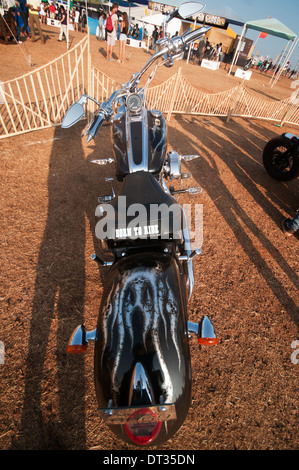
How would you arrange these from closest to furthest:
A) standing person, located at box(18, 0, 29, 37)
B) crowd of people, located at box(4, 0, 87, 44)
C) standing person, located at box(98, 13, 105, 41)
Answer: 1. standing person, located at box(18, 0, 29, 37)
2. crowd of people, located at box(4, 0, 87, 44)
3. standing person, located at box(98, 13, 105, 41)

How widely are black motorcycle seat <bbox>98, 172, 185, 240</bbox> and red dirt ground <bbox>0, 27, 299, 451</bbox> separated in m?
1.27

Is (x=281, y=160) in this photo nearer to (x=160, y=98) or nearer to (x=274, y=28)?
(x=160, y=98)

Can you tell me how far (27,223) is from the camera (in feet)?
10.9

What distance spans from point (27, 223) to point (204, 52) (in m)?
28.9

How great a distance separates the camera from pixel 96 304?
2531 mm

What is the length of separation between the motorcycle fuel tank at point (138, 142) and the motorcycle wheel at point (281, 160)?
12.4 feet

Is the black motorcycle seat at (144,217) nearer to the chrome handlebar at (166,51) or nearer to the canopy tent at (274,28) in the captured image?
the chrome handlebar at (166,51)

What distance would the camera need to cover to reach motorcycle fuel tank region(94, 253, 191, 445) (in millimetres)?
1114

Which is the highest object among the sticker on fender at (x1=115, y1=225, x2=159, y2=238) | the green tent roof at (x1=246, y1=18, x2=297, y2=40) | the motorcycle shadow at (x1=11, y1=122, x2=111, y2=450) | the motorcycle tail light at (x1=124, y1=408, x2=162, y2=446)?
the green tent roof at (x1=246, y1=18, x2=297, y2=40)

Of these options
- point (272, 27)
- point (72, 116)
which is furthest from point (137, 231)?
point (272, 27)

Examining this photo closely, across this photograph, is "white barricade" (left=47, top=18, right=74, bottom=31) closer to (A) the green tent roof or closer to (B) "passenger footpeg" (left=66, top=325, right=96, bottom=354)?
(A) the green tent roof

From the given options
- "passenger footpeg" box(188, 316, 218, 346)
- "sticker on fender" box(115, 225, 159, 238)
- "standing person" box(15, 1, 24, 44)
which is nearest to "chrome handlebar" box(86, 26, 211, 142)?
"sticker on fender" box(115, 225, 159, 238)

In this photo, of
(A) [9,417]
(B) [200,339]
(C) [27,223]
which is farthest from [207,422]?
(C) [27,223]

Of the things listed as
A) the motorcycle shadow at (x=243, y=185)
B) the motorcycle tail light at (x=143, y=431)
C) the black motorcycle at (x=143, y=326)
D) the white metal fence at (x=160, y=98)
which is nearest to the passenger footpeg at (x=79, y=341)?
the black motorcycle at (x=143, y=326)
